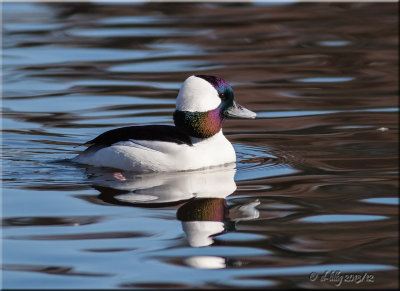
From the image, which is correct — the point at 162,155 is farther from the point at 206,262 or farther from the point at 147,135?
the point at 206,262

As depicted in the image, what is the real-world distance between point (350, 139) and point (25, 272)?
4959 millimetres

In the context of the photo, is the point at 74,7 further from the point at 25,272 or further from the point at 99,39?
the point at 25,272

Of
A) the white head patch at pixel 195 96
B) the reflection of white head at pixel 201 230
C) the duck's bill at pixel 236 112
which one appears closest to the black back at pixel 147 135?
the white head patch at pixel 195 96

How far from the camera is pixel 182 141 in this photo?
8633 millimetres

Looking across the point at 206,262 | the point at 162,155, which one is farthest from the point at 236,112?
the point at 206,262

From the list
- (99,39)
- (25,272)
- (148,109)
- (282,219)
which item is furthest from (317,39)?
(25,272)

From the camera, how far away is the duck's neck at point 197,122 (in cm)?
872

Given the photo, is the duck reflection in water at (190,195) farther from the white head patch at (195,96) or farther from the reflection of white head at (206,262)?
the white head patch at (195,96)

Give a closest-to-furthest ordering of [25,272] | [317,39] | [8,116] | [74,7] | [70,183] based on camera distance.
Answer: [25,272] → [70,183] → [8,116] → [317,39] → [74,7]

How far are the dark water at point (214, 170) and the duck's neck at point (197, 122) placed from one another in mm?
410

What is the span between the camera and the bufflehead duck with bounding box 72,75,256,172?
854 cm

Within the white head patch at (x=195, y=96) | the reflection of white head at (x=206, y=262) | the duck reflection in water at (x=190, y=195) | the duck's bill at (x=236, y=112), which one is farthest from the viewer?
the duck's bill at (x=236, y=112)

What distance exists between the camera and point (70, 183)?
8219 mm

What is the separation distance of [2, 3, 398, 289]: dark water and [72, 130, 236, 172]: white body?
128 millimetres
